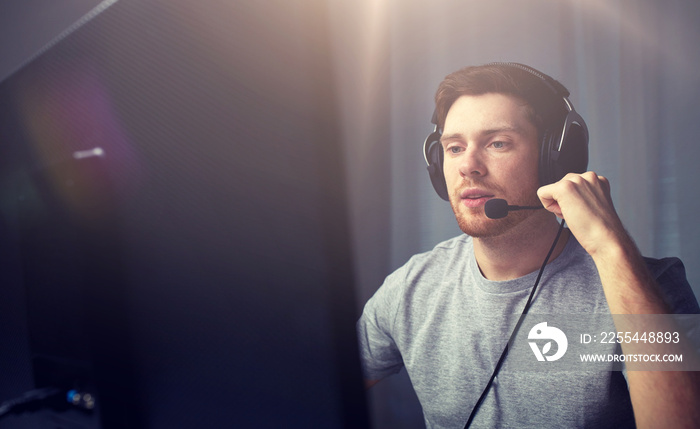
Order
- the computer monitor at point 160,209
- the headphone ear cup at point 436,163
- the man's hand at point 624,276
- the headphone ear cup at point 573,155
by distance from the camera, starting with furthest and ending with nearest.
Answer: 1. the headphone ear cup at point 436,163
2. the headphone ear cup at point 573,155
3. the man's hand at point 624,276
4. the computer monitor at point 160,209

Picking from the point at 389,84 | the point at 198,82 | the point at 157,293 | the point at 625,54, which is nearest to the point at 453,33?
the point at 389,84

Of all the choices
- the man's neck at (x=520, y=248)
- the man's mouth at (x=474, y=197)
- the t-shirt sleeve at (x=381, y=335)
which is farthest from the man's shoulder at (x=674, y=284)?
the t-shirt sleeve at (x=381, y=335)

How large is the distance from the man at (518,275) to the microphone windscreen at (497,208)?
0.01m

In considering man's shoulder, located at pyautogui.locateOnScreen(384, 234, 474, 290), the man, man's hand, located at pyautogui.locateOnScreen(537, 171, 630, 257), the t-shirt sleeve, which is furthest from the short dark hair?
the t-shirt sleeve

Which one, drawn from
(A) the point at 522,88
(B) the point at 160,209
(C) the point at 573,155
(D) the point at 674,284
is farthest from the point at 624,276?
(B) the point at 160,209

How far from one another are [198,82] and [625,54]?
0.58 m

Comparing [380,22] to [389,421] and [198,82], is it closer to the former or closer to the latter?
[198,82]

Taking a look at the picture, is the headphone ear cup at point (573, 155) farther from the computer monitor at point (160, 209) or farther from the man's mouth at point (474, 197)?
the computer monitor at point (160, 209)

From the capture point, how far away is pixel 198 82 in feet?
1.30

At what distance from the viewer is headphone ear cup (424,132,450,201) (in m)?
0.71

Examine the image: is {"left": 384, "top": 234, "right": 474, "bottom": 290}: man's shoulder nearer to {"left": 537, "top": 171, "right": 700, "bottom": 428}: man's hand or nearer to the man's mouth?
the man's mouth

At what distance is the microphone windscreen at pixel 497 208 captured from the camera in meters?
0.62

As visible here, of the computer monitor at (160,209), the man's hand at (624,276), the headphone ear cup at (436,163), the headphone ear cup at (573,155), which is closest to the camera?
the computer monitor at (160,209)

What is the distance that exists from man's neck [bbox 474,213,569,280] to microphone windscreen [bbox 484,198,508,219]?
0.13ft
